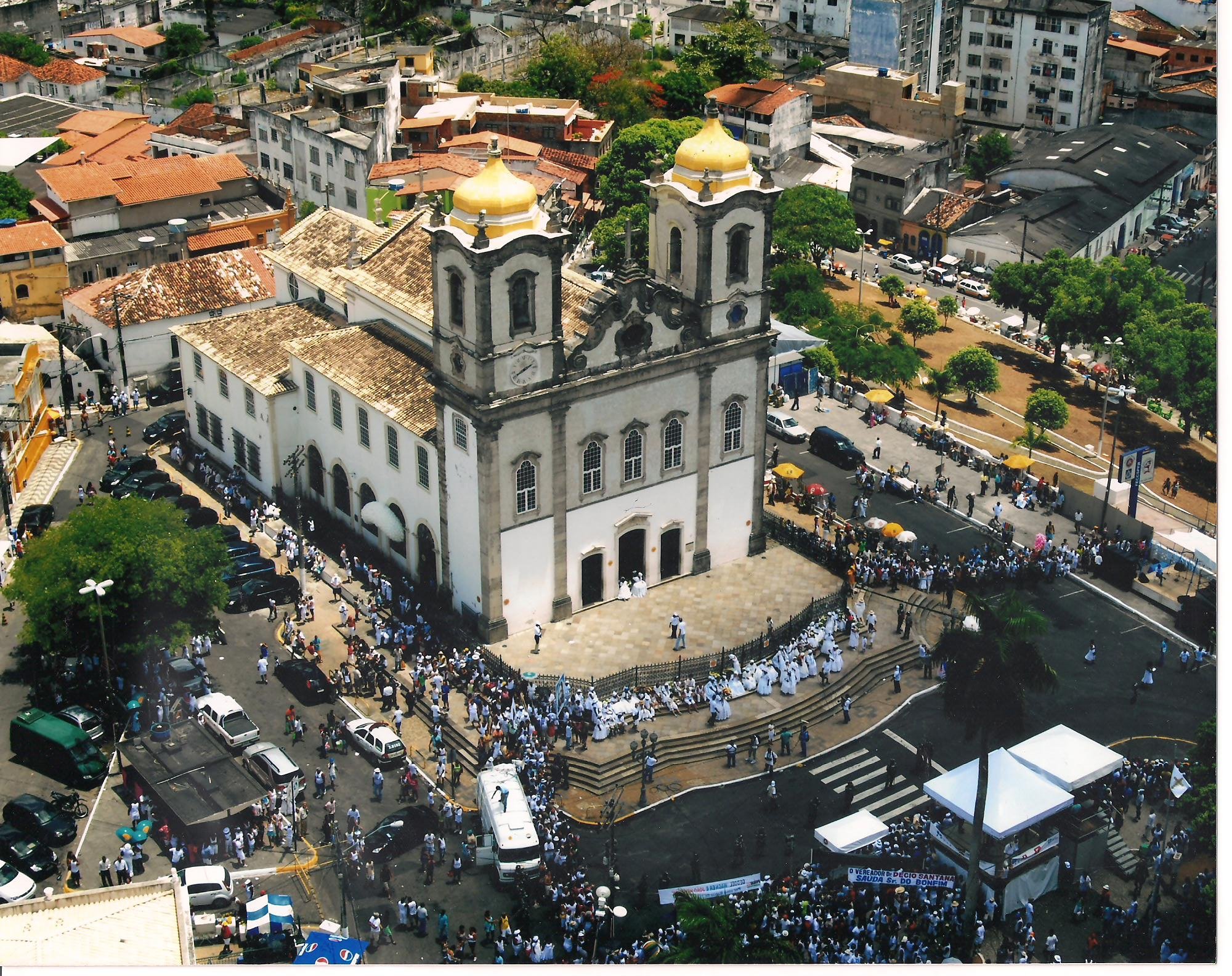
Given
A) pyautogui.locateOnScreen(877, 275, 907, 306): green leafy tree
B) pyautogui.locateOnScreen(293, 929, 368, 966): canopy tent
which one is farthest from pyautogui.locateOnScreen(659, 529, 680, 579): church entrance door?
pyautogui.locateOnScreen(877, 275, 907, 306): green leafy tree

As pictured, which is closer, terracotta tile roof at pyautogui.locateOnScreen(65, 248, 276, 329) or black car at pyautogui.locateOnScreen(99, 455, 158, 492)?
black car at pyautogui.locateOnScreen(99, 455, 158, 492)

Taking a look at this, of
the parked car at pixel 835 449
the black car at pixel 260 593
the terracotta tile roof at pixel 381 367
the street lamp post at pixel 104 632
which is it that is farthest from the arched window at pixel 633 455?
the street lamp post at pixel 104 632

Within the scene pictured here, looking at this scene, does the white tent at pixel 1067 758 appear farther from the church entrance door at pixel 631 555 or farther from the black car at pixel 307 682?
the black car at pixel 307 682

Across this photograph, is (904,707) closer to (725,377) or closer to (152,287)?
(725,377)

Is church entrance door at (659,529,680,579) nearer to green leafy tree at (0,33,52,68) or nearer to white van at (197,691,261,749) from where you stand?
white van at (197,691,261,749)

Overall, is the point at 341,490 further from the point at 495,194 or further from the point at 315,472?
the point at 495,194
